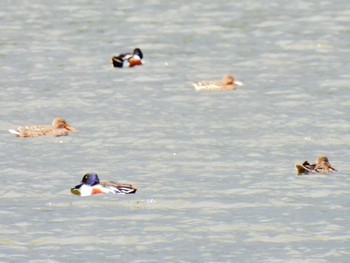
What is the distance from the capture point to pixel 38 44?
3216 cm

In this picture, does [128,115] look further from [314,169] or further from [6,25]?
[6,25]

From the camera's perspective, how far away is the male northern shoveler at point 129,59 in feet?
Answer: 95.5

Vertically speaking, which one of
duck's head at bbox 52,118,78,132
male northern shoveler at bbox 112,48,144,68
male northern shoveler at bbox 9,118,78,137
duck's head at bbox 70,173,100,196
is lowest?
duck's head at bbox 70,173,100,196

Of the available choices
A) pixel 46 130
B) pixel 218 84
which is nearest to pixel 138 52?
pixel 218 84

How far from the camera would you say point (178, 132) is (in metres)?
23.4

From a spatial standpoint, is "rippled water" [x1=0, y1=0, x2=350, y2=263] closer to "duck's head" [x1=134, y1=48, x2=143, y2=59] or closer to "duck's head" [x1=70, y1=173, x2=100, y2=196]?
"duck's head" [x1=70, y1=173, x2=100, y2=196]

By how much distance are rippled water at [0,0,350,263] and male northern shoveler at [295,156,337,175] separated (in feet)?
0.45

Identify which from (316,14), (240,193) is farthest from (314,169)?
(316,14)

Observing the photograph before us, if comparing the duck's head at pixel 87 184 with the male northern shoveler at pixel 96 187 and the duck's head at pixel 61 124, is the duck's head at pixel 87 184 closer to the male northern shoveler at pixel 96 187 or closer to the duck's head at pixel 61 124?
the male northern shoveler at pixel 96 187

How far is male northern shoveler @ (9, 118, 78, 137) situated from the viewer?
23.3 meters

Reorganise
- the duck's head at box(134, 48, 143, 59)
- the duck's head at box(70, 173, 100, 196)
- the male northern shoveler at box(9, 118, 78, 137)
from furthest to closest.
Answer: the duck's head at box(134, 48, 143, 59) → the male northern shoveler at box(9, 118, 78, 137) → the duck's head at box(70, 173, 100, 196)

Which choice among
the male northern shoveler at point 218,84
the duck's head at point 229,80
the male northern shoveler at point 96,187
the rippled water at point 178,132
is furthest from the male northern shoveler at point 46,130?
the duck's head at point 229,80

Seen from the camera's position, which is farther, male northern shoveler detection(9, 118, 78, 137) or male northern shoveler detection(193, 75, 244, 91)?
male northern shoveler detection(193, 75, 244, 91)

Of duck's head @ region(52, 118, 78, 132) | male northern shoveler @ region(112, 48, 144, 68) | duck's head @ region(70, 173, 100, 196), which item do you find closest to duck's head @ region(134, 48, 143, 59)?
male northern shoveler @ region(112, 48, 144, 68)
